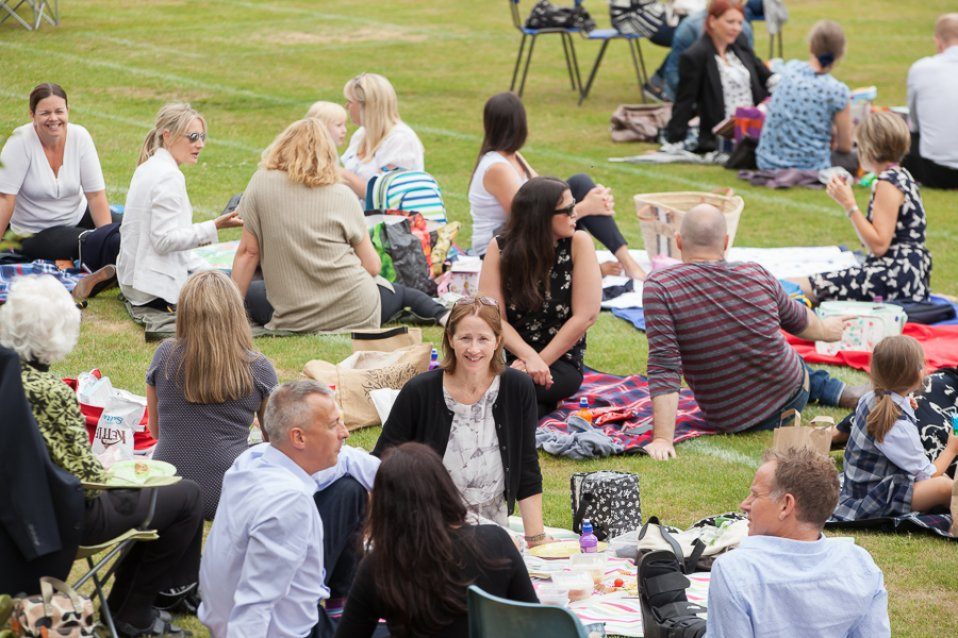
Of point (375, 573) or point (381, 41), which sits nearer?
point (375, 573)

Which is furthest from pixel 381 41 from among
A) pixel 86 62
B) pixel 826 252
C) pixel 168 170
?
pixel 168 170

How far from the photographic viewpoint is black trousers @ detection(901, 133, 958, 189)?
13.2m

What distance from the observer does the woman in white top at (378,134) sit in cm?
1009

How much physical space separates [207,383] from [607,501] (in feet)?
5.84

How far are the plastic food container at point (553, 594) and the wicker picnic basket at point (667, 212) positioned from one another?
4.94m

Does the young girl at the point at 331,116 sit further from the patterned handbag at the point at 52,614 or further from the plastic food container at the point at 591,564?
the patterned handbag at the point at 52,614

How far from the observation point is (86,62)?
716 inches

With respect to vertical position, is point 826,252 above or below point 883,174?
below

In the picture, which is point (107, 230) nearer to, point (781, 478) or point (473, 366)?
point (473, 366)

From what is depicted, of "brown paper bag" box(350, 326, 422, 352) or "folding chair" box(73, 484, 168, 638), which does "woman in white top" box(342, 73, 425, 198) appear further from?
"folding chair" box(73, 484, 168, 638)

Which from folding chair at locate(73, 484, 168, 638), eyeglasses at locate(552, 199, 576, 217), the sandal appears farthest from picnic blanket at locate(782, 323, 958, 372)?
folding chair at locate(73, 484, 168, 638)

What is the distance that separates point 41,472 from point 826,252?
7.87 metres

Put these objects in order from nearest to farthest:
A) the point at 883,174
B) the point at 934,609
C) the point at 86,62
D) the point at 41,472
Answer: the point at 41,472, the point at 934,609, the point at 883,174, the point at 86,62

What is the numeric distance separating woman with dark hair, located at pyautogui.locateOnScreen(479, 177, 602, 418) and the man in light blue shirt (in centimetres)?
321
